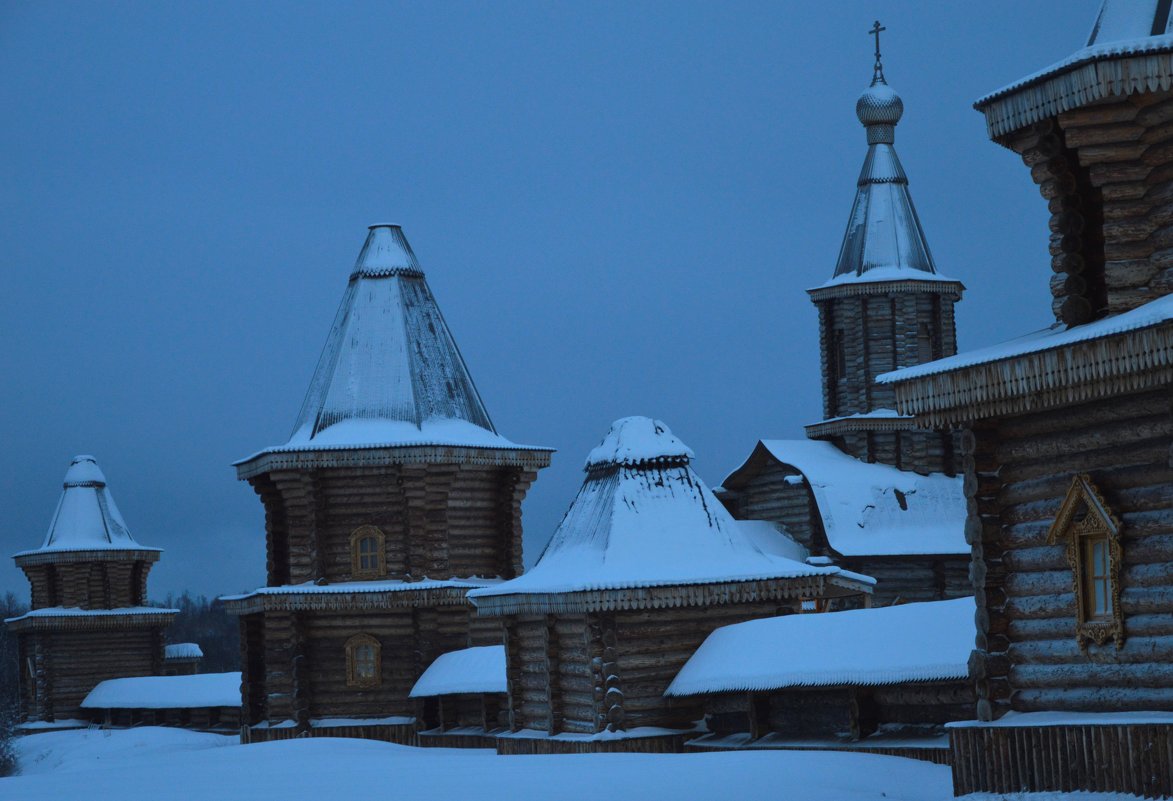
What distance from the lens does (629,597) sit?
21.8m

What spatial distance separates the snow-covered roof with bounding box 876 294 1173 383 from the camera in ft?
40.1

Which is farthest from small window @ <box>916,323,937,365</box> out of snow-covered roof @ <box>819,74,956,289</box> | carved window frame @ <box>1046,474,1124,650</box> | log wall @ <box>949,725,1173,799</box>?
carved window frame @ <box>1046,474,1124,650</box>

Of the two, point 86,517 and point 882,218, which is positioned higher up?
point 882,218

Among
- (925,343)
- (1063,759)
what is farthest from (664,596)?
(925,343)

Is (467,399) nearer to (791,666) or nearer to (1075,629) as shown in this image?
(791,666)

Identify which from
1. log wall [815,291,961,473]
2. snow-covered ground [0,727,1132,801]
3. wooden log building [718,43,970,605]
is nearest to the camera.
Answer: snow-covered ground [0,727,1132,801]

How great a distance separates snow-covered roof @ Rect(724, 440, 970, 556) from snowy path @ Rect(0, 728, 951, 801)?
1692 cm

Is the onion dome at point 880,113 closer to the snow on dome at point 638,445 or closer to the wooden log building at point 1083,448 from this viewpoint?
the snow on dome at point 638,445

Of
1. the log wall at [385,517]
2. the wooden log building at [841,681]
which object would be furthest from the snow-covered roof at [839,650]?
the log wall at [385,517]

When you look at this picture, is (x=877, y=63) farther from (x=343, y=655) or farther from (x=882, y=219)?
(x=343, y=655)

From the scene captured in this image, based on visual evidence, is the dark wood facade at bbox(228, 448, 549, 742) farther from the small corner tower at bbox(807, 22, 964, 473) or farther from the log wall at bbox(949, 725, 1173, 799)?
the log wall at bbox(949, 725, 1173, 799)

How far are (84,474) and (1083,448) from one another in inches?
1613

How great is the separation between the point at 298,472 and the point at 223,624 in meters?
88.5

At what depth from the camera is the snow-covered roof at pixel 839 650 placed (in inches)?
712
